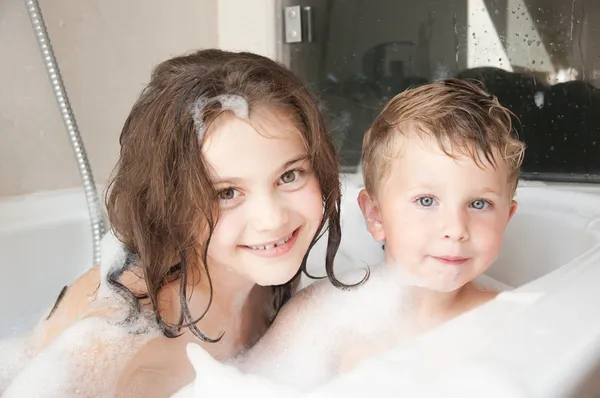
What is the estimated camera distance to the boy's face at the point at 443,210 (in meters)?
0.87

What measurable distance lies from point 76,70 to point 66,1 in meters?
0.15

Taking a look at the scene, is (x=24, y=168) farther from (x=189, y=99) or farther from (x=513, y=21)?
(x=513, y=21)

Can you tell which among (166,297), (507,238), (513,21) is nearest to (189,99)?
(166,297)

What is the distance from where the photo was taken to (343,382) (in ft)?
1.93

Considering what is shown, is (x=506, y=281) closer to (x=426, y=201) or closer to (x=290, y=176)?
(x=426, y=201)

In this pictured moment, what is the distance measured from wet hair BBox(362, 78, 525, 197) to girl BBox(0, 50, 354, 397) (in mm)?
78

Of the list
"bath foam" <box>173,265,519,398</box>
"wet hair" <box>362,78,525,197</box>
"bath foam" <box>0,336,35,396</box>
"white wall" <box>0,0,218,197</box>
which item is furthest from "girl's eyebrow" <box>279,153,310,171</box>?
"white wall" <box>0,0,218,197</box>

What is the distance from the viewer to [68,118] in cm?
128

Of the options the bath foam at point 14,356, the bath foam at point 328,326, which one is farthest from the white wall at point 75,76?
the bath foam at point 328,326

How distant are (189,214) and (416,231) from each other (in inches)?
12.2

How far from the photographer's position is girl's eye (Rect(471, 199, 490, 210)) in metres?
0.89

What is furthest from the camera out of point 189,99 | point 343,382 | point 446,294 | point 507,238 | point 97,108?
point 97,108

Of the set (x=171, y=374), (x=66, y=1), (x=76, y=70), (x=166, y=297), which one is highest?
(x=66, y=1)

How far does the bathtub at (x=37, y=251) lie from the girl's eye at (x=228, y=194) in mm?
560
